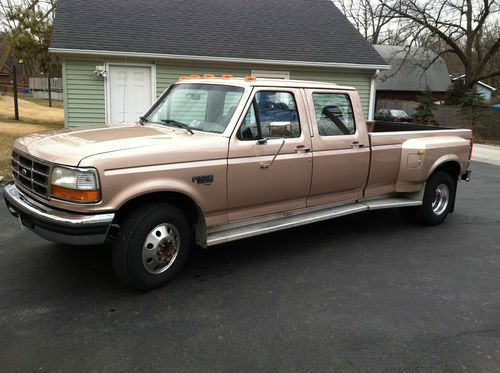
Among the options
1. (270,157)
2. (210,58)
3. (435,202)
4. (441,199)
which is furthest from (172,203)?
(210,58)

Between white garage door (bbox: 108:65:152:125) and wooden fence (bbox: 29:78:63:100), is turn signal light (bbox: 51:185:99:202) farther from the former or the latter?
wooden fence (bbox: 29:78:63:100)

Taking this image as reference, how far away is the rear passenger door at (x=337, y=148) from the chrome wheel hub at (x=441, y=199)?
4.99ft

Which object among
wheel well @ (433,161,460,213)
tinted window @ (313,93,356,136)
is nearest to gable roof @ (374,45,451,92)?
wheel well @ (433,161,460,213)

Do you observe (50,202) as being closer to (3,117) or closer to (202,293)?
(202,293)

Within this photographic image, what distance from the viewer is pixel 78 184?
373 cm

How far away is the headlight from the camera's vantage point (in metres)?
3.73

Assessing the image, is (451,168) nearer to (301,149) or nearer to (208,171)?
(301,149)

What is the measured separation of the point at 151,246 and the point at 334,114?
8.79ft

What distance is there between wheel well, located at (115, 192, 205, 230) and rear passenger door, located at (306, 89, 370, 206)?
1419mm

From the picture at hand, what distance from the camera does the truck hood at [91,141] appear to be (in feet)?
12.6

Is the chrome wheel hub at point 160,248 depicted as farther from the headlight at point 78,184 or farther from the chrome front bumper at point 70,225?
the headlight at point 78,184

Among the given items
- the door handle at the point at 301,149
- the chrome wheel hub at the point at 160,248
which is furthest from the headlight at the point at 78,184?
the door handle at the point at 301,149

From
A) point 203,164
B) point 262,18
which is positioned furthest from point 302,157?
point 262,18

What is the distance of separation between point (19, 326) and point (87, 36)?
36.8 feet
